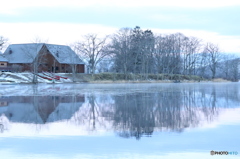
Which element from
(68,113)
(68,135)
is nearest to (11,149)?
(68,135)

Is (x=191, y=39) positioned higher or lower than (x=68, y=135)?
higher

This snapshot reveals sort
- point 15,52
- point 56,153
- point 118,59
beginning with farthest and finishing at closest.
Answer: point 118,59, point 15,52, point 56,153

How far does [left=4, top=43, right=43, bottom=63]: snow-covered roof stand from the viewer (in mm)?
76062

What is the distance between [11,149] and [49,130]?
2658 mm

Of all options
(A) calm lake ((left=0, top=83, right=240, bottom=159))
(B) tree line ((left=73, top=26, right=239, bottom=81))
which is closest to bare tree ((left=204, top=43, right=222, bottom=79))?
(B) tree line ((left=73, top=26, right=239, bottom=81))

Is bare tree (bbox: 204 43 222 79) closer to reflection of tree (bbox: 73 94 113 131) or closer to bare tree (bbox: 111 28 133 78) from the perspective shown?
bare tree (bbox: 111 28 133 78)

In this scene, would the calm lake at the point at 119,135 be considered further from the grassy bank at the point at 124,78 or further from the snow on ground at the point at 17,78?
the grassy bank at the point at 124,78

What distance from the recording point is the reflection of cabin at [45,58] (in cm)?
7631

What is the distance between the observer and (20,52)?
78875mm

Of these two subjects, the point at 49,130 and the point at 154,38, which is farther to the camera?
the point at 154,38

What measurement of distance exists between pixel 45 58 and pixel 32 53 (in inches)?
125

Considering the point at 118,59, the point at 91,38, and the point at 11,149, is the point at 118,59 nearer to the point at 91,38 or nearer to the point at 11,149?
the point at 91,38

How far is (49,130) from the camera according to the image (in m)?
11.2

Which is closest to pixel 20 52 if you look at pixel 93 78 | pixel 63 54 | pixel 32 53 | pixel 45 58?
pixel 32 53
